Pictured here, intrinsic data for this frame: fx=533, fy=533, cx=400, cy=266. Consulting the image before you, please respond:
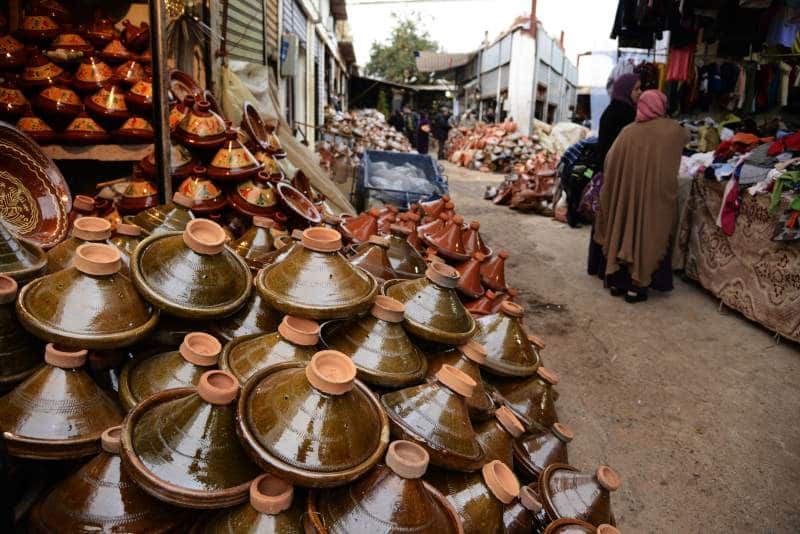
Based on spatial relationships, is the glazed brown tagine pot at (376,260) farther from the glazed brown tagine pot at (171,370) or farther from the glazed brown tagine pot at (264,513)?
the glazed brown tagine pot at (264,513)

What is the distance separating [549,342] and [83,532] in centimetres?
326

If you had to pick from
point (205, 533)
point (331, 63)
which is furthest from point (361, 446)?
point (331, 63)

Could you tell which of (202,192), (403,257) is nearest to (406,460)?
(403,257)

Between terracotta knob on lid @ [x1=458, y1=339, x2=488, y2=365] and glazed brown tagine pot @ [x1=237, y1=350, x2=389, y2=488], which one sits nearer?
glazed brown tagine pot @ [x1=237, y1=350, x2=389, y2=488]

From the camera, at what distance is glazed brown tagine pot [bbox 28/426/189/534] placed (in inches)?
51.8

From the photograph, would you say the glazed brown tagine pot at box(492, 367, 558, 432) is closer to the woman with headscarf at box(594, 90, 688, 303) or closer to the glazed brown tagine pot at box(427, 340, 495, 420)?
the glazed brown tagine pot at box(427, 340, 495, 420)

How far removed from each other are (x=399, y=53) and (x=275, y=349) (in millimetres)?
40536

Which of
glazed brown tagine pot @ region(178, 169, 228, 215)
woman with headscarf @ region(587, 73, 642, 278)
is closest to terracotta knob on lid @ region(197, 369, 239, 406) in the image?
glazed brown tagine pot @ region(178, 169, 228, 215)

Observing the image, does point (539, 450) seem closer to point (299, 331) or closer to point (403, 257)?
point (299, 331)

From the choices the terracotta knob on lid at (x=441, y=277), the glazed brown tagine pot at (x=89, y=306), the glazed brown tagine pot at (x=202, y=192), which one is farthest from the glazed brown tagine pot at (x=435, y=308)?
the glazed brown tagine pot at (x=202, y=192)

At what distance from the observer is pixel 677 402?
3.21m

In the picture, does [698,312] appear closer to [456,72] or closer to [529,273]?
[529,273]

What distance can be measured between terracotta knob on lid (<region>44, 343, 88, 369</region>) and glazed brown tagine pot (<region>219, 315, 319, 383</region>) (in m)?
0.41

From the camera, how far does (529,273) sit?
560cm
